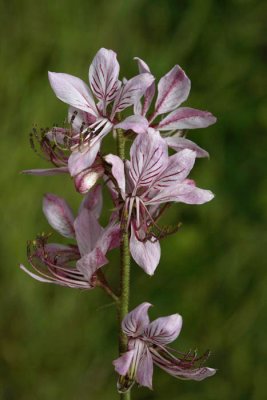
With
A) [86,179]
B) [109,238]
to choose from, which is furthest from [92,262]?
[86,179]

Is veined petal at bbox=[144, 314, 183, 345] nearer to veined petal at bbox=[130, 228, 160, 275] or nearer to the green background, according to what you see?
veined petal at bbox=[130, 228, 160, 275]

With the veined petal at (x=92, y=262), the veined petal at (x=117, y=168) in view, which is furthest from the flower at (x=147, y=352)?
the veined petal at (x=117, y=168)

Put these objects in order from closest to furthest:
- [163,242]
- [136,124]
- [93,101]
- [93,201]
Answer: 1. [136,124]
2. [93,101]
3. [93,201]
4. [163,242]

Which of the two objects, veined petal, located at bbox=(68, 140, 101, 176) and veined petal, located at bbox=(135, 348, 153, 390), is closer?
veined petal, located at bbox=(68, 140, 101, 176)

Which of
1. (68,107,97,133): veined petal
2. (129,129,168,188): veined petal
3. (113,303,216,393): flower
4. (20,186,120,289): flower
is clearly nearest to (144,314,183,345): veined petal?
(113,303,216,393): flower

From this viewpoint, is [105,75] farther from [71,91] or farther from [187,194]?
[187,194]

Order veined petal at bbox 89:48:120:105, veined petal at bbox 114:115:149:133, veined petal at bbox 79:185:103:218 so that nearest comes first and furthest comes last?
veined petal at bbox 114:115:149:133 < veined petal at bbox 89:48:120:105 < veined petal at bbox 79:185:103:218
